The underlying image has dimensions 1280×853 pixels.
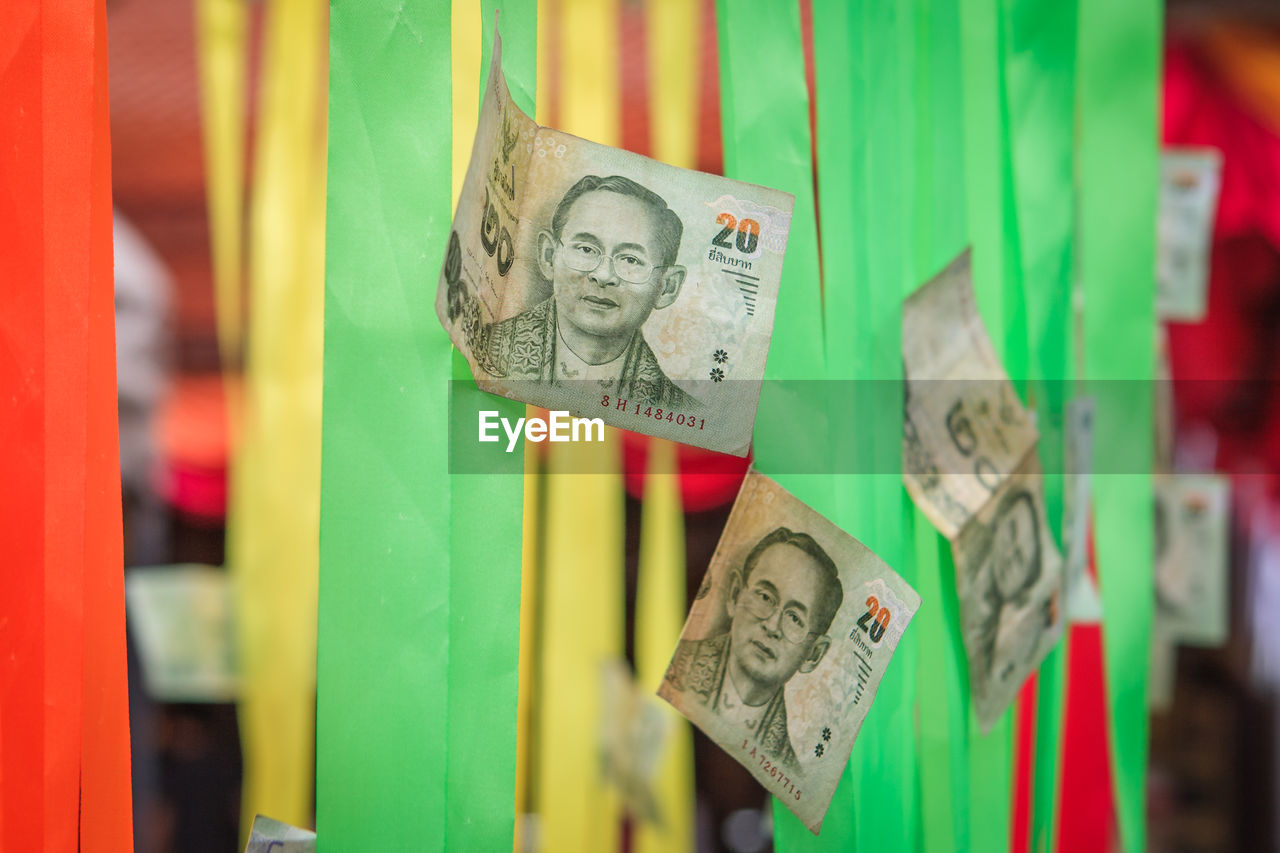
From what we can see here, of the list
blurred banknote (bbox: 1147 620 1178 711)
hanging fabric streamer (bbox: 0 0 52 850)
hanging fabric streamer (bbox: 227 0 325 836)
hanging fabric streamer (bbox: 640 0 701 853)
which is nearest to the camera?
hanging fabric streamer (bbox: 0 0 52 850)

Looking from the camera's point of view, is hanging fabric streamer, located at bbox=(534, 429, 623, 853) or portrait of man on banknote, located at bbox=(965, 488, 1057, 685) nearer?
portrait of man on banknote, located at bbox=(965, 488, 1057, 685)

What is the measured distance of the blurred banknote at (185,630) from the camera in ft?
4.66

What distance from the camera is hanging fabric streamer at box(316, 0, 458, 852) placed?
442 mm

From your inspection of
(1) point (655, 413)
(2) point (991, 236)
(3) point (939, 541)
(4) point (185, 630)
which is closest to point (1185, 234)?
(2) point (991, 236)

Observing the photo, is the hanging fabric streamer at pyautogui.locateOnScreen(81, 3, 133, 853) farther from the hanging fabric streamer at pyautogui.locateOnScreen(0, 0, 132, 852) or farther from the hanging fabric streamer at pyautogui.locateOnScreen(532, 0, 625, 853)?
the hanging fabric streamer at pyautogui.locateOnScreen(532, 0, 625, 853)

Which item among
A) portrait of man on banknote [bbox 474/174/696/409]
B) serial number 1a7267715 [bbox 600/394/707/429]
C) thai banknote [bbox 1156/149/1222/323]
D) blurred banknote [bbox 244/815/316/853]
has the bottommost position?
blurred banknote [bbox 244/815/316/853]

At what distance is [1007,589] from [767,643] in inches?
9.6

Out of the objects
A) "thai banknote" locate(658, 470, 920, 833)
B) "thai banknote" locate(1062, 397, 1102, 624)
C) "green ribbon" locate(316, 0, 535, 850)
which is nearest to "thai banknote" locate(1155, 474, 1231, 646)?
"thai banknote" locate(1062, 397, 1102, 624)

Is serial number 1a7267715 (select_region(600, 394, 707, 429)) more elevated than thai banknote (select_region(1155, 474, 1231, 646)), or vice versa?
serial number 1a7267715 (select_region(600, 394, 707, 429))

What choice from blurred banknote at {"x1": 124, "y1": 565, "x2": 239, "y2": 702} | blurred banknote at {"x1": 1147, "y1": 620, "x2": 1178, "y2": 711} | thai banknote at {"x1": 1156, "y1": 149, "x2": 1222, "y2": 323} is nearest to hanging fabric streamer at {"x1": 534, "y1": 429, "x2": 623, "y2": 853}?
blurred banknote at {"x1": 124, "y1": 565, "x2": 239, "y2": 702}

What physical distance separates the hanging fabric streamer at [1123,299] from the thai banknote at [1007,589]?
0.35ft

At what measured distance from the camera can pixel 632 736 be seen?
1.38 meters

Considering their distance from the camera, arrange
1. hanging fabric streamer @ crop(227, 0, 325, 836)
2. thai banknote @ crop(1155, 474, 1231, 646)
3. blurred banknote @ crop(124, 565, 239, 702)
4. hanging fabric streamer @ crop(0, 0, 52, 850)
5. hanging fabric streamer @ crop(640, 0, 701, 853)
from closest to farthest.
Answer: hanging fabric streamer @ crop(0, 0, 52, 850) → hanging fabric streamer @ crop(227, 0, 325, 836) → hanging fabric streamer @ crop(640, 0, 701, 853) → thai banknote @ crop(1155, 474, 1231, 646) → blurred banknote @ crop(124, 565, 239, 702)

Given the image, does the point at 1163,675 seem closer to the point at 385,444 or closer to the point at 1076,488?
the point at 1076,488
